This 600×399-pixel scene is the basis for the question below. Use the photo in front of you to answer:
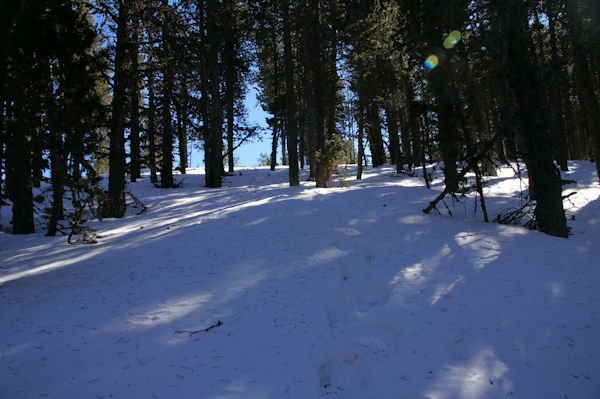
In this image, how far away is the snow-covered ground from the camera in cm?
253

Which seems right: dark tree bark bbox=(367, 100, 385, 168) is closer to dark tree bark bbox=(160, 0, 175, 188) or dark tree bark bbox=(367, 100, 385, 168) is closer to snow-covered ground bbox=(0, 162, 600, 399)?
dark tree bark bbox=(160, 0, 175, 188)

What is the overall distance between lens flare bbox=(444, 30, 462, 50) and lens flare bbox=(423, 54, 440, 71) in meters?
0.38

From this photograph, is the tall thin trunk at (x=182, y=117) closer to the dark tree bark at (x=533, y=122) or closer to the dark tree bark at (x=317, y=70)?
the dark tree bark at (x=317, y=70)

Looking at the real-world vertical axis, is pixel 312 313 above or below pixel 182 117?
below

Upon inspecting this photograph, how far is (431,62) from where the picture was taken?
24.9 ft

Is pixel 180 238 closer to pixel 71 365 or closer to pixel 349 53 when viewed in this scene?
pixel 71 365

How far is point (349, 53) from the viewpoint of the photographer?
54.0ft

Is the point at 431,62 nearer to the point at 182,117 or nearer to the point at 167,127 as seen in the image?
the point at 167,127

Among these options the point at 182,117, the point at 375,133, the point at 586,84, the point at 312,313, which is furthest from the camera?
the point at 375,133

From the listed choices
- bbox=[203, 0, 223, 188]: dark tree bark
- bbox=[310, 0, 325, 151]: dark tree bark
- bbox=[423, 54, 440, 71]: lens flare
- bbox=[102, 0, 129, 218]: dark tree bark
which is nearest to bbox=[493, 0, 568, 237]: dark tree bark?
bbox=[423, 54, 440, 71]: lens flare

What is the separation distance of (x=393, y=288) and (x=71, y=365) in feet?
11.5

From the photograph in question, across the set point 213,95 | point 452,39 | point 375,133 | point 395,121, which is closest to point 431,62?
point 452,39

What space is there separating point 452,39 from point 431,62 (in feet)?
2.22

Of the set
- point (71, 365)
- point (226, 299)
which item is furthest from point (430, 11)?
point (71, 365)
